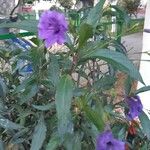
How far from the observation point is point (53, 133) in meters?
1.66

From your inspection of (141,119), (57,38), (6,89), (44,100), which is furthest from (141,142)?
(57,38)

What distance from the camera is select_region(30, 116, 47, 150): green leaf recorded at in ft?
5.21

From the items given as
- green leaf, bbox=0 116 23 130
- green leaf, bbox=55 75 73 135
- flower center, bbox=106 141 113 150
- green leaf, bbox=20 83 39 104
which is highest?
green leaf, bbox=55 75 73 135

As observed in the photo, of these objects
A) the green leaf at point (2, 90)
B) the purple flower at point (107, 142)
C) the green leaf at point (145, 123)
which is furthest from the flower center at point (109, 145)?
the green leaf at point (2, 90)

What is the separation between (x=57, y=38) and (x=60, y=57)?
333mm

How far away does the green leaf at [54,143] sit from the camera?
1.60 m

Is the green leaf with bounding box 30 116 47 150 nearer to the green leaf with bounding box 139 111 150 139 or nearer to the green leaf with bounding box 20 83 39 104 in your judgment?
the green leaf with bounding box 20 83 39 104

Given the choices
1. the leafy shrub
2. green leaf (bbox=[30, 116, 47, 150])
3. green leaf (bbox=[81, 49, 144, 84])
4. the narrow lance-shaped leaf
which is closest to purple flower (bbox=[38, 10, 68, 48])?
the leafy shrub

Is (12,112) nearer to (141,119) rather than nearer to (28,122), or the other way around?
(28,122)

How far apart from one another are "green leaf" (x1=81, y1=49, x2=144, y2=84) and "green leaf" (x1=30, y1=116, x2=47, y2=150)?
318 mm

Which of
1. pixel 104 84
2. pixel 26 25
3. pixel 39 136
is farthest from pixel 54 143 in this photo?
pixel 26 25

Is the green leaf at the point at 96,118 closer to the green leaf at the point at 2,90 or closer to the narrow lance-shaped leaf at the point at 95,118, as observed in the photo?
the narrow lance-shaped leaf at the point at 95,118

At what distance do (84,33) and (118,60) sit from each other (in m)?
0.14

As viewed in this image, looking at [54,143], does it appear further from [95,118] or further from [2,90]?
[2,90]
